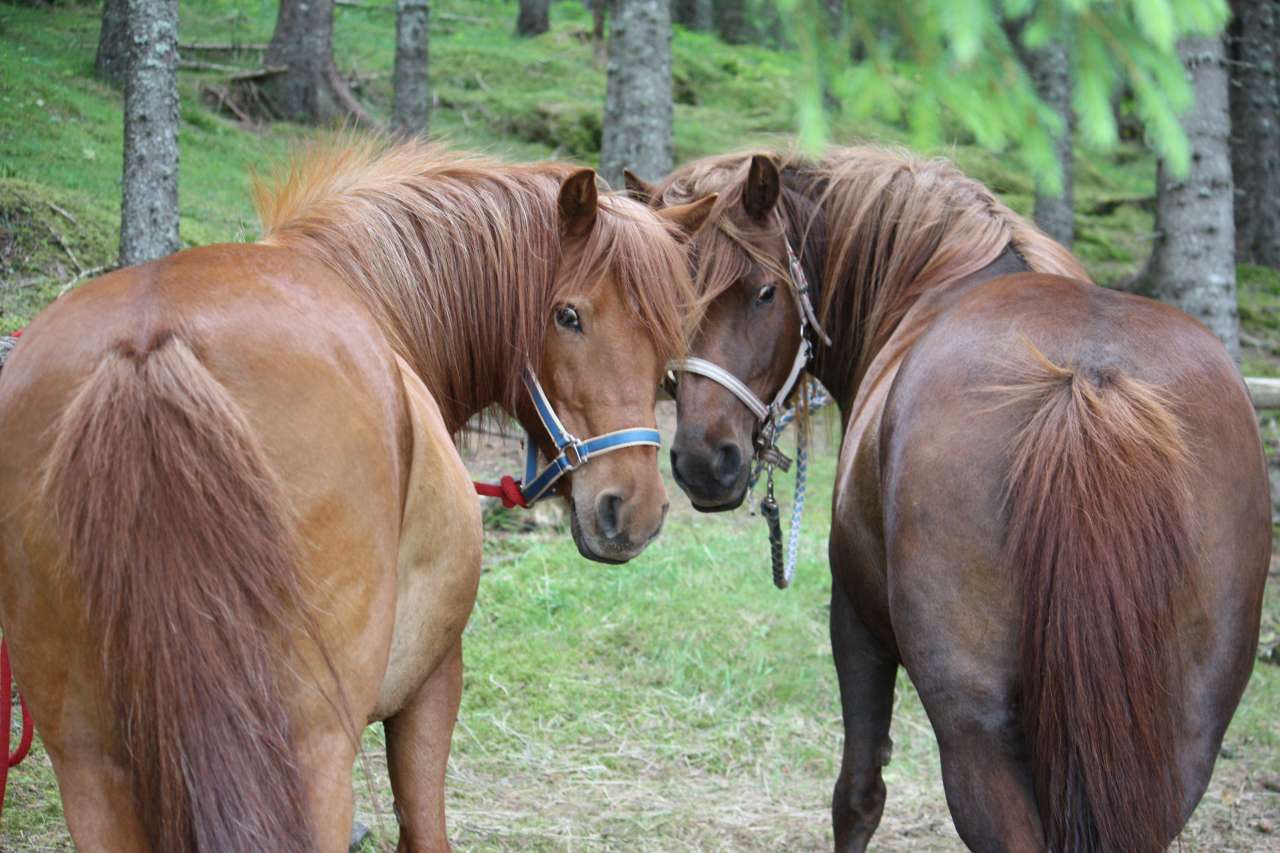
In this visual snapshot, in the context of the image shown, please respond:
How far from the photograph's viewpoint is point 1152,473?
7.53ft

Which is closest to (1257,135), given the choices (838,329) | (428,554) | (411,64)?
(411,64)

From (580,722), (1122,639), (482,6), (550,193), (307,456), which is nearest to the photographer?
(307,456)

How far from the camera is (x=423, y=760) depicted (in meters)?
2.56

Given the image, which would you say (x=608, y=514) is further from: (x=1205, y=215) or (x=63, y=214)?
(x=1205, y=215)

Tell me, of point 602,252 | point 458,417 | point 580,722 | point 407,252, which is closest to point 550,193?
point 602,252

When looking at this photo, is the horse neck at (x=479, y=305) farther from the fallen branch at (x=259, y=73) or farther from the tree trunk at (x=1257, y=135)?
the tree trunk at (x=1257, y=135)

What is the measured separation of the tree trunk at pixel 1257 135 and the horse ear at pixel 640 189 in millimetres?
8595

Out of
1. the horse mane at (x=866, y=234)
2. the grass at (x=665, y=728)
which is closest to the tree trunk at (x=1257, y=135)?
the grass at (x=665, y=728)

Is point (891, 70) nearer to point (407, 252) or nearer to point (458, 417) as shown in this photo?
point (407, 252)

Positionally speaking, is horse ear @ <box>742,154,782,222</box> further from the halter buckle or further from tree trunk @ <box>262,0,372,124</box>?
tree trunk @ <box>262,0,372,124</box>

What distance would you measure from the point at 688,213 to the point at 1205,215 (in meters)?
4.33

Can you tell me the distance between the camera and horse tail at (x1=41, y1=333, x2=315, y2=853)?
1.78 metres

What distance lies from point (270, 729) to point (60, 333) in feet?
2.37

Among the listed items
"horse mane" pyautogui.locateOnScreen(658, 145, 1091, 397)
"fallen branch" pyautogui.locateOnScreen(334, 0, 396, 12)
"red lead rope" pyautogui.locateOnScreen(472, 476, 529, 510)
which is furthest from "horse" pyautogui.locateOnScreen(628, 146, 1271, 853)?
"fallen branch" pyautogui.locateOnScreen(334, 0, 396, 12)
